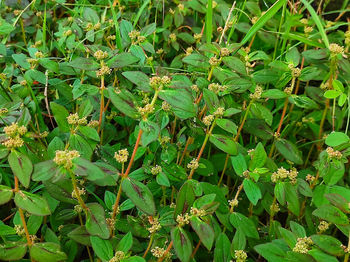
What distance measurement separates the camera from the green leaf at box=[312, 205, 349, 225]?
1.35 metres

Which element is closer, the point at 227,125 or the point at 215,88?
the point at 227,125

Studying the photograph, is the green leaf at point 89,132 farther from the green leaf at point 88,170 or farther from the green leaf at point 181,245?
the green leaf at point 181,245

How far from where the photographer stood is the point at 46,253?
1.26 m

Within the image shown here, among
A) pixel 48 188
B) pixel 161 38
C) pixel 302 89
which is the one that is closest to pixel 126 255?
pixel 48 188

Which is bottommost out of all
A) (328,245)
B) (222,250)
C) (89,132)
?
(222,250)

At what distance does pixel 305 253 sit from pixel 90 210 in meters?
0.63

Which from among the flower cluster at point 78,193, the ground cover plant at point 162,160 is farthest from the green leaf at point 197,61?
the flower cluster at point 78,193

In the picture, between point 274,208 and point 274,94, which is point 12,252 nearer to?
point 274,208

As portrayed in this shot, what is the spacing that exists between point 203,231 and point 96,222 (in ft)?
0.99

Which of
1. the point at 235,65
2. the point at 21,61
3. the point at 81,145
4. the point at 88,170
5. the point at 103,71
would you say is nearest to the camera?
the point at 88,170

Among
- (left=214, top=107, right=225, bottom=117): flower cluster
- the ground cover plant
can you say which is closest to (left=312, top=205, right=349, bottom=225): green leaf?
the ground cover plant

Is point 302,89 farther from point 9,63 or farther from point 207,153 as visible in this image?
point 9,63

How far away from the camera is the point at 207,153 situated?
1959mm

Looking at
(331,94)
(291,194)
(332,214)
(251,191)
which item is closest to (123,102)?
(251,191)
